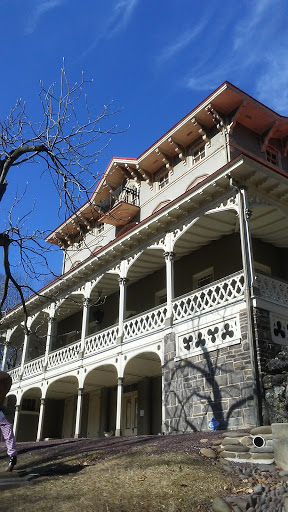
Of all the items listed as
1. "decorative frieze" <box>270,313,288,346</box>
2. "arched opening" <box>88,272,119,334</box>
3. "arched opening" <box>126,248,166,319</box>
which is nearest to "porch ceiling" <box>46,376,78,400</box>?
"arched opening" <box>88,272,119,334</box>

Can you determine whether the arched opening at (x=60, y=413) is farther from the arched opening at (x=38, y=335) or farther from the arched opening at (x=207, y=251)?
the arched opening at (x=207, y=251)

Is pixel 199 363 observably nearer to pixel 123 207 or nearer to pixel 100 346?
pixel 100 346

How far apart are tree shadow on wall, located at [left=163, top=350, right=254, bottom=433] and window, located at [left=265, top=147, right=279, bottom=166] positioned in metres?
9.57

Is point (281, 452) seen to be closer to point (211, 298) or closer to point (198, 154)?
point (211, 298)

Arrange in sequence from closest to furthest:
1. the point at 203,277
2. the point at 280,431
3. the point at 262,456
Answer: the point at 280,431, the point at 262,456, the point at 203,277

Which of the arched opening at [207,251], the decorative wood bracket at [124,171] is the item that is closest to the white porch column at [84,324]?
the arched opening at [207,251]

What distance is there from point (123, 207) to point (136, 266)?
3680 millimetres

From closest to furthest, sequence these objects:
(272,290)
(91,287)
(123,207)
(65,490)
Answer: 1. (65,490)
2. (272,290)
3. (91,287)
4. (123,207)

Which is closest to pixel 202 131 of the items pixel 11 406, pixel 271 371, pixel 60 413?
pixel 271 371

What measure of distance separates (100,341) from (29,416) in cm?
1057

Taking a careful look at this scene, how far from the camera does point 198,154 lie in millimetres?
19484

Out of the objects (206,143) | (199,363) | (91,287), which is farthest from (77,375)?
(206,143)

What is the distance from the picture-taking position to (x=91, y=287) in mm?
20672

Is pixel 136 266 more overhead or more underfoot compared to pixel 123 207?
more underfoot
